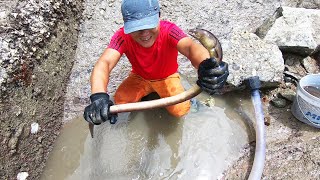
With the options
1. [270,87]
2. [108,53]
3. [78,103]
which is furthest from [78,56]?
[270,87]

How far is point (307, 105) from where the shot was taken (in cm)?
287

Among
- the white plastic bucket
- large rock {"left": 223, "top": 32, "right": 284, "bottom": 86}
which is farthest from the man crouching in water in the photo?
the white plastic bucket

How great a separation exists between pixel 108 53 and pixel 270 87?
1.57 meters

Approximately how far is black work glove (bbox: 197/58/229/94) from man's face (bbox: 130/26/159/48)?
580 mm

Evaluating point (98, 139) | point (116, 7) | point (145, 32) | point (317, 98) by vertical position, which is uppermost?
point (145, 32)

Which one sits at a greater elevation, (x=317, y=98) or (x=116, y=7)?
(x=116, y=7)

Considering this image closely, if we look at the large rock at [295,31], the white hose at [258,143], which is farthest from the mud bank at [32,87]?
the large rock at [295,31]

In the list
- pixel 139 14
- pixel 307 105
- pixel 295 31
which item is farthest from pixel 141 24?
pixel 295 31

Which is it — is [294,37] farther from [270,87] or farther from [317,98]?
[317,98]

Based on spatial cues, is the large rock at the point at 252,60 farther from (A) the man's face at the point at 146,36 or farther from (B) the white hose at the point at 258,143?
(A) the man's face at the point at 146,36

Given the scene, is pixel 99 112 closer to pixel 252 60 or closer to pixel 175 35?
pixel 175 35

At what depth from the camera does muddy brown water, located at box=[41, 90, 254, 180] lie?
2.98 meters

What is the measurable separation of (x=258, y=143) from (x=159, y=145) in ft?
2.83

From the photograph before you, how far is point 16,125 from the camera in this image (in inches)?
111
